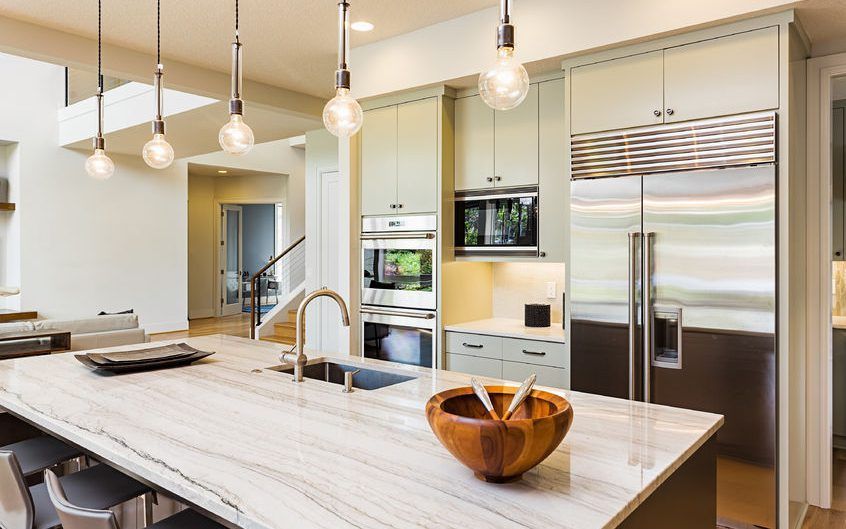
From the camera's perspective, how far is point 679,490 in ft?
4.75

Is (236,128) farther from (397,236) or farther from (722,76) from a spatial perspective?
(722,76)

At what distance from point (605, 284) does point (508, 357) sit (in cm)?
82

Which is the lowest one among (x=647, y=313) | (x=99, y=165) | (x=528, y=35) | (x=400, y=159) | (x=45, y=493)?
(x=45, y=493)

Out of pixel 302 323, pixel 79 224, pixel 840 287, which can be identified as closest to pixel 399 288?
pixel 302 323

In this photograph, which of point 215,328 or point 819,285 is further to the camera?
point 215,328

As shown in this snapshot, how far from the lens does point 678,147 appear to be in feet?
9.49

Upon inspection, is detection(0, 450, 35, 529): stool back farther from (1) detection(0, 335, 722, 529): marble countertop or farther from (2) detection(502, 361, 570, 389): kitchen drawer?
(2) detection(502, 361, 570, 389): kitchen drawer

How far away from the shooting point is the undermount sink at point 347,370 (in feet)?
8.01

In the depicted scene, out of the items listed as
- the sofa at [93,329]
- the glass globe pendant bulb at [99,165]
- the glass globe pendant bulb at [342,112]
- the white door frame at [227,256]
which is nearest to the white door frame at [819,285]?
the glass globe pendant bulb at [342,112]

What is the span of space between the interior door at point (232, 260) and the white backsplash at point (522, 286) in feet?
28.0

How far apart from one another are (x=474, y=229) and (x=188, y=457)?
2.80 meters

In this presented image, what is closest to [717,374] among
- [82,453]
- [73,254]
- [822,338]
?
[822,338]

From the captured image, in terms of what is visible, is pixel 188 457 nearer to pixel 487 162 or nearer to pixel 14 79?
pixel 487 162

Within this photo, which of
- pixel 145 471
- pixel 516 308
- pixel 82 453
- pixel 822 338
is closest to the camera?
pixel 145 471
